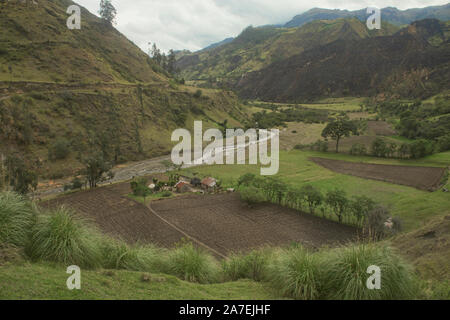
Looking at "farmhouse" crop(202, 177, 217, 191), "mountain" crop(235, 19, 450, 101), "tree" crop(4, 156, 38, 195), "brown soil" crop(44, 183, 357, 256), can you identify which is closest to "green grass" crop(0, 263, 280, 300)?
"brown soil" crop(44, 183, 357, 256)

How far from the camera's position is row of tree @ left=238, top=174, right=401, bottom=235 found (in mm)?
25266

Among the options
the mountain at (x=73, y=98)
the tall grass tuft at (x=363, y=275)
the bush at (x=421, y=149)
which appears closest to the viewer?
the tall grass tuft at (x=363, y=275)

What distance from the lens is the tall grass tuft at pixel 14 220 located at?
7766 mm

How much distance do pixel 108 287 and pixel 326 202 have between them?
27.7m

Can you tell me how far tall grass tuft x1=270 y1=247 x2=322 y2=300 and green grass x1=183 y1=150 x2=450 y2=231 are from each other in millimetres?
23145

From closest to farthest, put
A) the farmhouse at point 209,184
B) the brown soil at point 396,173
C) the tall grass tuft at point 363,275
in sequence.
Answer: the tall grass tuft at point 363,275 < the brown soil at point 396,173 < the farmhouse at point 209,184

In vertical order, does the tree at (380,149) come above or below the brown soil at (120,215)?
above

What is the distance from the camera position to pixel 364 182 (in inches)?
1666

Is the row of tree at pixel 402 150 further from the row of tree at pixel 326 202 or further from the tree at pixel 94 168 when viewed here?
the tree at pixel 94 168

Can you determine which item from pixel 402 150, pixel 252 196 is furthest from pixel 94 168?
pixel 402 150

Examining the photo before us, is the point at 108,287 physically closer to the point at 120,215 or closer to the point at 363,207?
the point at 363,207

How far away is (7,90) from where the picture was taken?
2062 inches

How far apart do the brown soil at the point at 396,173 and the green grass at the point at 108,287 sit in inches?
1543

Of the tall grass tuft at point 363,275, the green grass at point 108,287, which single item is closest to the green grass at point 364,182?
the tall grass tuft at point 363,275
